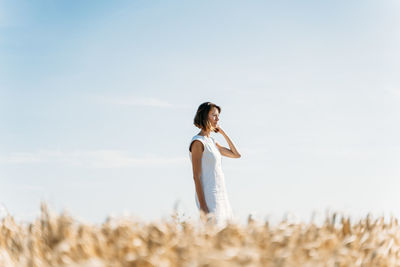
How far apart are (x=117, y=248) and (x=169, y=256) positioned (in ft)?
1.07

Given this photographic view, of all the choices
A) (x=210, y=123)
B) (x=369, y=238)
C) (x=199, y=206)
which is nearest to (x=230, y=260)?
(x=369, y=238)

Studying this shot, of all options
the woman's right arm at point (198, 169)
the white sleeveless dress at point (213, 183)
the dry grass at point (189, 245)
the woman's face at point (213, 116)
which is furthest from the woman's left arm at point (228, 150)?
the dry grass at point (189, 245)

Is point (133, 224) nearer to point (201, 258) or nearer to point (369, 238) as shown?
point (201, 258)

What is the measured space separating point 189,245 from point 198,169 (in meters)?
3.18

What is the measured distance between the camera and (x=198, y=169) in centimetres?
573

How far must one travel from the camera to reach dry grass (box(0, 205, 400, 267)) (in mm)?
2412

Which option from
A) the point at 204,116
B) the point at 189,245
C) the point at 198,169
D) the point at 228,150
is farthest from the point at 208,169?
the point at 189,245

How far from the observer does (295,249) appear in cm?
275

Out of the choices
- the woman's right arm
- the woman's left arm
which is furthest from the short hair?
the woman's left arm

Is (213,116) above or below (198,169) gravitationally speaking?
above

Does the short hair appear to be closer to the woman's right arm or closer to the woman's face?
the woman's face

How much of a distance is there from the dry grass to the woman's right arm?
7.63 feet

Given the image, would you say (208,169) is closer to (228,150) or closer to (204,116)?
(204,116)

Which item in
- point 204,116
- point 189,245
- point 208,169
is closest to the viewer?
point 189,245
